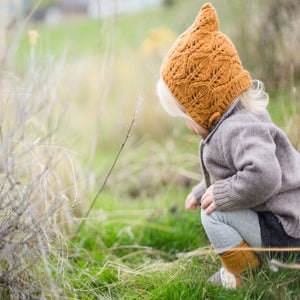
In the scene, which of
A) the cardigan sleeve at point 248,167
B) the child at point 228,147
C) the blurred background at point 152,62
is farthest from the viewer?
the blurred background at point 152,62

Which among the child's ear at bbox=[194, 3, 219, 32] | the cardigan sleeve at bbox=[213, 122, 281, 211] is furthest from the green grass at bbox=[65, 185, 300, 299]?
the child's ear at bbox=[194, 3, 219, 32]

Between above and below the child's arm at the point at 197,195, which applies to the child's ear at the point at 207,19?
above

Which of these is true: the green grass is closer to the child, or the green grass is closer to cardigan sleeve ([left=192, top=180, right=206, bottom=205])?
the child

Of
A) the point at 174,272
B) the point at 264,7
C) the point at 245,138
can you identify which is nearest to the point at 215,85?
the point at 245,138

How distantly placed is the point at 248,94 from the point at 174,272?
0.95 metres

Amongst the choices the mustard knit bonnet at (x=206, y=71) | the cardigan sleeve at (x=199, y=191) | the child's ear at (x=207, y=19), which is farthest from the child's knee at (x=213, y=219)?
the child's ear at (x=207, y=19)

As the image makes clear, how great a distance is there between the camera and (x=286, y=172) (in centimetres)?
159

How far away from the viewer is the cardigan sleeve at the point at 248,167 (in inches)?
56.1

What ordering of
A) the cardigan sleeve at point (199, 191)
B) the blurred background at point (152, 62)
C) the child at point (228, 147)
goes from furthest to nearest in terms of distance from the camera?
the blurred background at point (152, 62), the cardigan sleeve at point (199, 191), the child at point (228, 147)

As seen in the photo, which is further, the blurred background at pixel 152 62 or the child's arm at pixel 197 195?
the blurred background at pixel 152 62

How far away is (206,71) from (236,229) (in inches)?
29.7

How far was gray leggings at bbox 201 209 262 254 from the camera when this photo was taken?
162 centimetres

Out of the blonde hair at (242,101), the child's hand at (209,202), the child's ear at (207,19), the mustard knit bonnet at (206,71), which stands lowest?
the child's hand at (209,202)

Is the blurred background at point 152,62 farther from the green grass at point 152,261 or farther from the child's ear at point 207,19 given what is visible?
the child's ear at point 207,19
